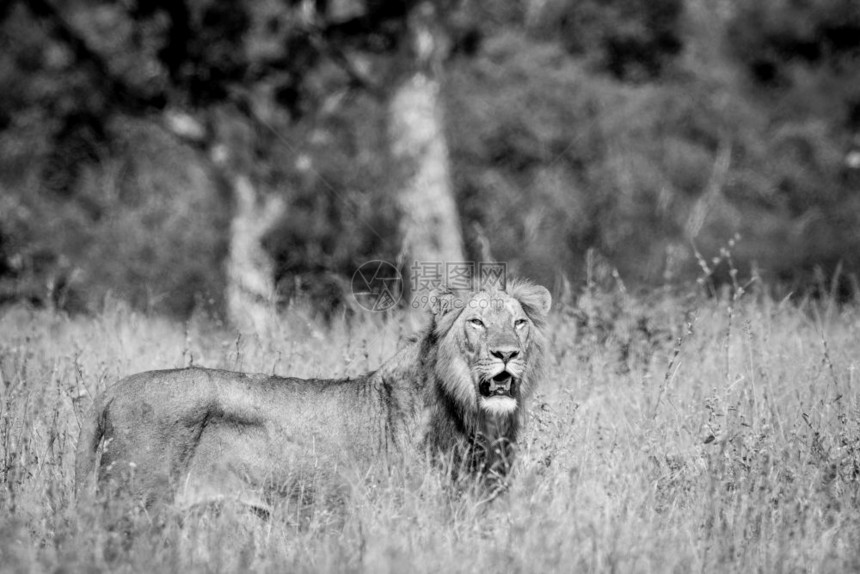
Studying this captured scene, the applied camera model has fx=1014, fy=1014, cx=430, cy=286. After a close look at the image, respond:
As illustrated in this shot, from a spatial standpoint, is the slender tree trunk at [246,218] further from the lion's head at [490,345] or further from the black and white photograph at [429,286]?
the lion's head at [490,345]

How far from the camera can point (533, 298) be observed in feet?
18.7

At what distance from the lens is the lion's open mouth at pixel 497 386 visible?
5.32m

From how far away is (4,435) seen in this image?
Result: 5.45m

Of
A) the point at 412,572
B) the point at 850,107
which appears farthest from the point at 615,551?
the point at 850,107

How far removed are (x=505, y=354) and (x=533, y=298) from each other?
59 centimetres

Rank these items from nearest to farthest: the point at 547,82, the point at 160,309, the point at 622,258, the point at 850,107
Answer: the point at 160,309 < the point at 622,258 < the point at 547,82 < the point at 850,107

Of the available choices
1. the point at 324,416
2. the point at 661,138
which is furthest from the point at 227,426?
the point at 661,138

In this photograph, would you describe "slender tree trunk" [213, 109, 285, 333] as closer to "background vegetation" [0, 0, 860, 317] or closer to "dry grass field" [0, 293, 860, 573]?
"background vegetation" [0, 0, 860, 317]

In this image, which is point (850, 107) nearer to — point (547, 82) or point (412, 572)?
point (547, 82)

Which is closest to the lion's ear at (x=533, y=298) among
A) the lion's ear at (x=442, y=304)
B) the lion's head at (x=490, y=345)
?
the lion's head at (x=490, y=345)

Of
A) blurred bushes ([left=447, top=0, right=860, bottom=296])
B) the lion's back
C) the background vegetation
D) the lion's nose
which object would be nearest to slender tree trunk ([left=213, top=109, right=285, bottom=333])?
the background vegetation

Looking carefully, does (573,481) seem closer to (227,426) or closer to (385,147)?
(227,426)

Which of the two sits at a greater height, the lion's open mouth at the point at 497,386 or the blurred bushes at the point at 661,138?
the blurred bushes at the point at 661,138

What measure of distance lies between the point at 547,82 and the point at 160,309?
11.0m
